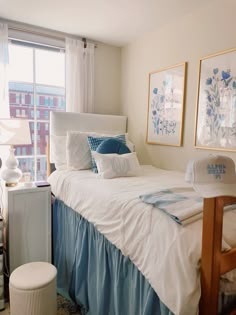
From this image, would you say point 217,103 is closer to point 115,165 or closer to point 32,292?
point 115,165

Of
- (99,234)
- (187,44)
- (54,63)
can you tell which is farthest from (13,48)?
(99,234)

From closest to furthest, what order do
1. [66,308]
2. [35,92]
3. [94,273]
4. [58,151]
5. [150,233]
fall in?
[150,233] → [94,273] → [66,308] → [58,151] → [35,92]

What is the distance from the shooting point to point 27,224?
2.02 m

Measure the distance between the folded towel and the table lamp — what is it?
1.20 meters

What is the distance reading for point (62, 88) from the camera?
3.00 metres

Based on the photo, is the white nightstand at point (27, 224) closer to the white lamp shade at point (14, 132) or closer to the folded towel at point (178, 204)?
the white lamp shade at point (14, 132)

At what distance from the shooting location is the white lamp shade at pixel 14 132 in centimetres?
201

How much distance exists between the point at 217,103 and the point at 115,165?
1.04 metres

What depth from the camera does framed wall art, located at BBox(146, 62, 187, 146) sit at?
251 cm

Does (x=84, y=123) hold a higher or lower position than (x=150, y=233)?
higher

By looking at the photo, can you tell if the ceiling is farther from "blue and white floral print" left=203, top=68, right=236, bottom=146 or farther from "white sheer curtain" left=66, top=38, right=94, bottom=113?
"blue and white floral print" left=203, top=68, right=236, bottom=146

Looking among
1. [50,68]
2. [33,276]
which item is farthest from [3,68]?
[33,276]

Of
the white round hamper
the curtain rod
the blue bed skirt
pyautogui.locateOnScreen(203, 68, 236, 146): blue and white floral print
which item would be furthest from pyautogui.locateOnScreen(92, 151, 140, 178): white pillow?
the curtain rod

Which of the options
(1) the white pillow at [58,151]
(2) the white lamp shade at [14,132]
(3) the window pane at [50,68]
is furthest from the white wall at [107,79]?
(2) the white lamp shade at [14,132]
